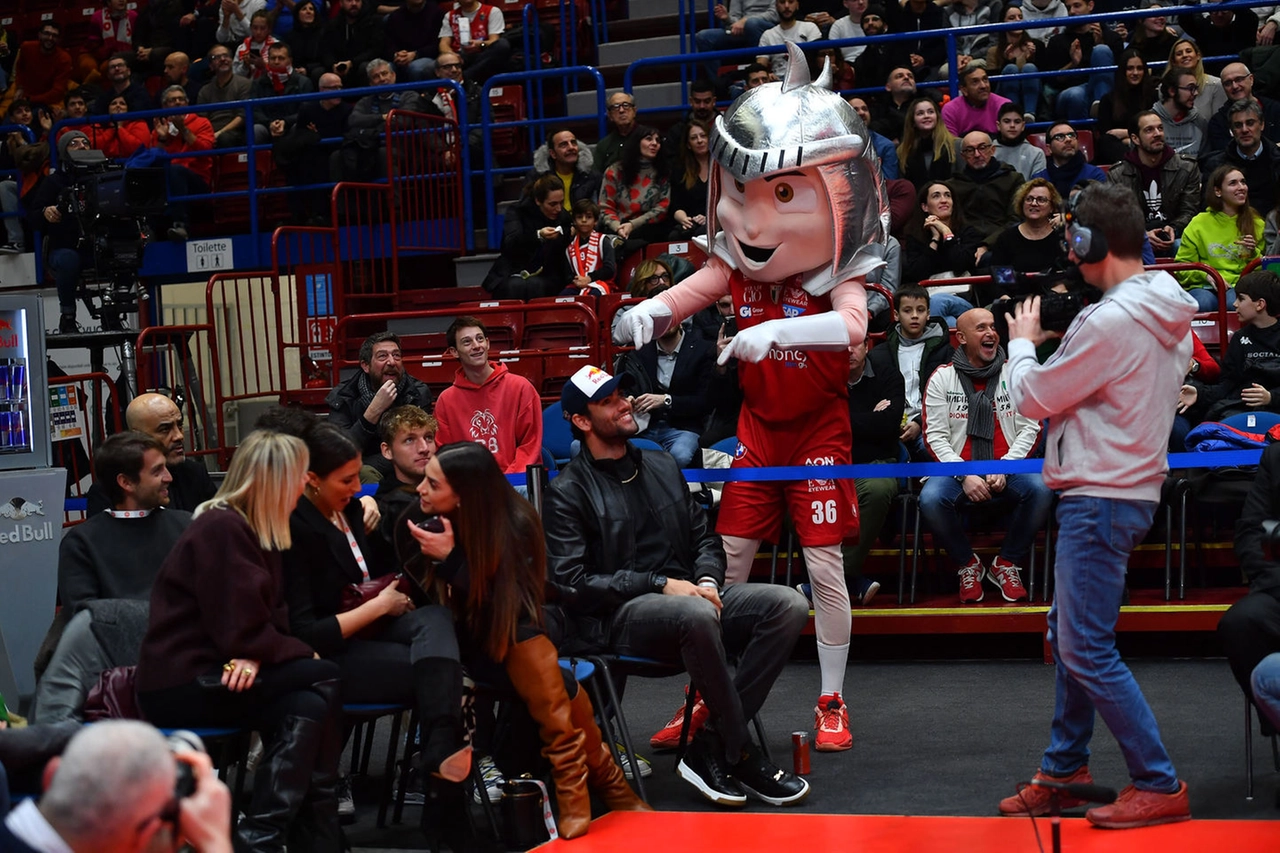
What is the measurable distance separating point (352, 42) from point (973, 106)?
557 centimetres

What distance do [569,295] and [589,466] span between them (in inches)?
164

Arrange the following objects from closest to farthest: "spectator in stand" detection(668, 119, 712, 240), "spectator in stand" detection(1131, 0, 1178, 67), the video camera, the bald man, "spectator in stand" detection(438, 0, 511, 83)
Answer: the video camera
the bald man
"spectator in stand" detection(668, 119, 712, 240)
"spectator in stand" detection(1131, 0, 1178, 67)
"spectator in stand" detection(438, 0, 511, 83)

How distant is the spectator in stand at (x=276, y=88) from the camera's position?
12.5 metres

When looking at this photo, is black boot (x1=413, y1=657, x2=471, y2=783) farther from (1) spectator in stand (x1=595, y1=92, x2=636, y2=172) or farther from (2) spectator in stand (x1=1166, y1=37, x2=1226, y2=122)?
(2) spectator in stand (x1=1166, y1=37, x2=1226, y2=122)

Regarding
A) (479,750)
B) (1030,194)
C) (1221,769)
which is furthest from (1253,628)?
(1030,194)

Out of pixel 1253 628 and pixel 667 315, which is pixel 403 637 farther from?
pixel 1253 628

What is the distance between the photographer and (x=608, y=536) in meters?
4.96

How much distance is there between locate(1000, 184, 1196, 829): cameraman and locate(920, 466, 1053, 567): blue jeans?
8.03 ft

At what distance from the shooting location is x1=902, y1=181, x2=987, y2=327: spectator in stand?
862 cm

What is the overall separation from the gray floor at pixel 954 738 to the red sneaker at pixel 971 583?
0.30 meters

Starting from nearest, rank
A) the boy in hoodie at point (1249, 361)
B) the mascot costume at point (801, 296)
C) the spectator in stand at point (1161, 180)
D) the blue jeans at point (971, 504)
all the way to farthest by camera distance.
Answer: the mascot costume at point (801, 296) < the blue jeans at point (971, 504) < the boy in hoodie at point (1249, 361) < the spectator in stand at point (1161, 180)

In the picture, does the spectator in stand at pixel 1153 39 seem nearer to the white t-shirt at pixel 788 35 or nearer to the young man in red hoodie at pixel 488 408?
the white t-shirt at pixel 788 35

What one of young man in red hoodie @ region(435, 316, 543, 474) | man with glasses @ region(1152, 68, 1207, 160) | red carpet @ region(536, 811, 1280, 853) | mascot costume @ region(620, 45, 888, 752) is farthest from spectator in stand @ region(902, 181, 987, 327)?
red carpet @ region(536, 811, 1280, 853)

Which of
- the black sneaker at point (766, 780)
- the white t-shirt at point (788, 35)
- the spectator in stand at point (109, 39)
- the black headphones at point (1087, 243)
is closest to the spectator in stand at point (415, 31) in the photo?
the white t-shirt at point (788, 35)
